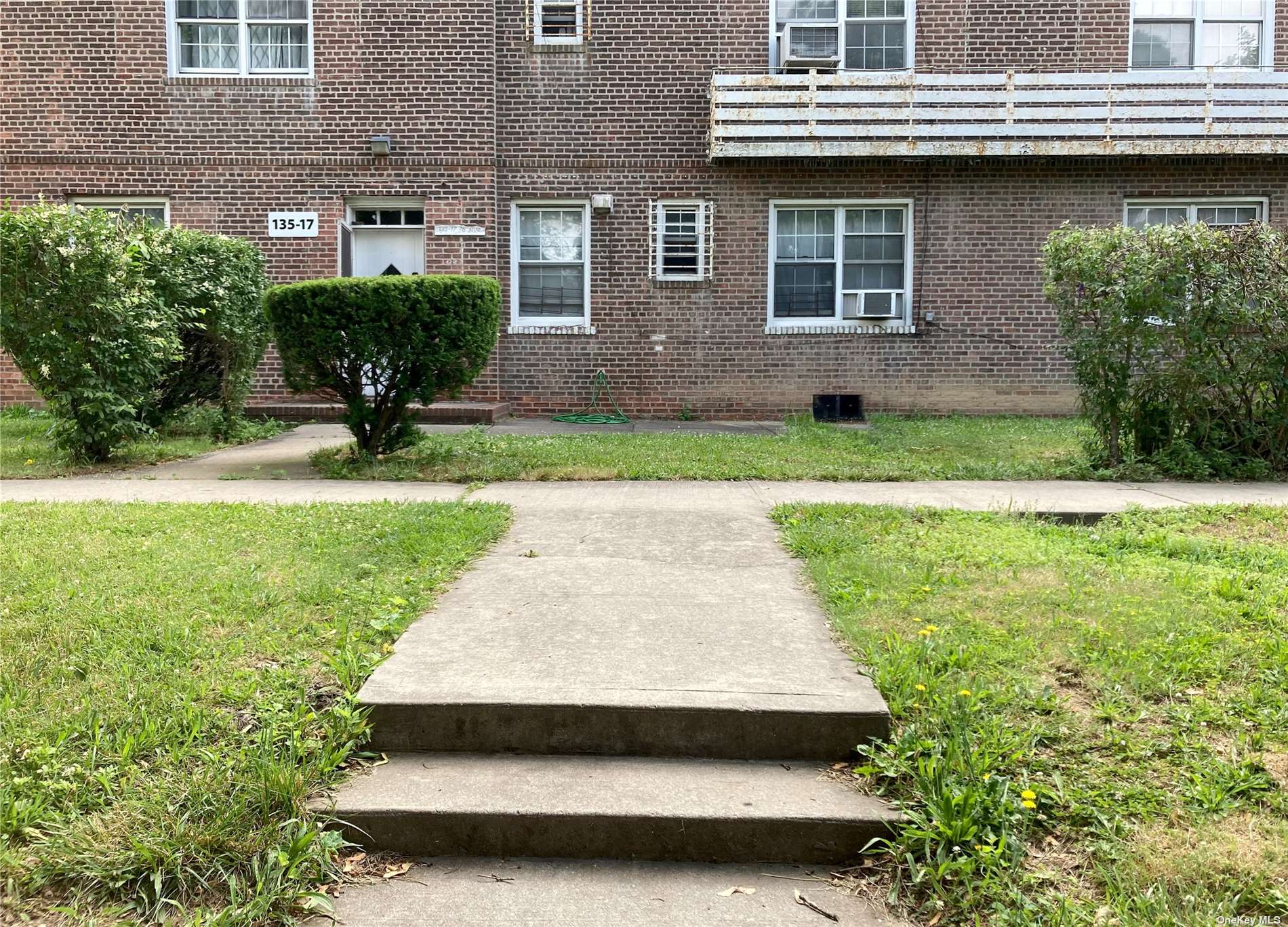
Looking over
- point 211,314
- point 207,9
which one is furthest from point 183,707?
point 207,9

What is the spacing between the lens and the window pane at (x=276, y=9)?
13609mm

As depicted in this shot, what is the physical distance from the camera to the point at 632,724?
3.40 meters

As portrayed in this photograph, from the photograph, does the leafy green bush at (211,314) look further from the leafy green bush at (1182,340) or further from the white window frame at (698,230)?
the leafy green bush at (1182,340)

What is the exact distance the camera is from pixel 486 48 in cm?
1341

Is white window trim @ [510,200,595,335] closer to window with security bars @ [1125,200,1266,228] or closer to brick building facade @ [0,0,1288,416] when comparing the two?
brick building facade @ [0,0,1288,416]

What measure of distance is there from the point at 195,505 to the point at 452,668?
4.00 m

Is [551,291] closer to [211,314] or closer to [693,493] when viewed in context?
[211,314]

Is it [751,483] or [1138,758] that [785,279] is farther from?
[1138,758]

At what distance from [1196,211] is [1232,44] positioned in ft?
8.09

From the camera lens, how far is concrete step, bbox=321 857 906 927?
2703 mm

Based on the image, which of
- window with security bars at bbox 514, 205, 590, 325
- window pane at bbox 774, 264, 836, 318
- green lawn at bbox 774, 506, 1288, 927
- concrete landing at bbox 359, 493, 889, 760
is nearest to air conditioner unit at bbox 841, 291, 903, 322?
window pane at bbox 774, 264, 836, 318

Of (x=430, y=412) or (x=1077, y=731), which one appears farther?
(x=430, y=412)

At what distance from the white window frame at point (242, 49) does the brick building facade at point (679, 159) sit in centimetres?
4

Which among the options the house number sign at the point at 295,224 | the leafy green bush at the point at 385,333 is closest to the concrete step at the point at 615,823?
the leafy green bush at the point at 385,333
